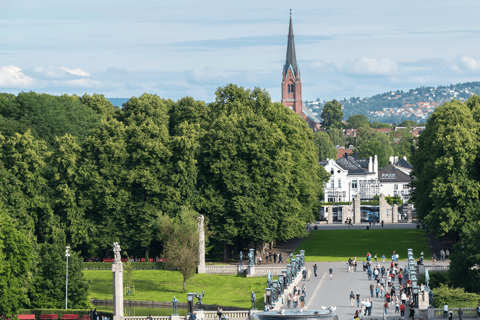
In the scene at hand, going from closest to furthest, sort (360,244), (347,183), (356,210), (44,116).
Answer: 1. (360,244)
2. (44,116)
3. (356,210)
4. (347,183)

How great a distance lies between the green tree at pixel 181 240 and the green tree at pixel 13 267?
13.9m

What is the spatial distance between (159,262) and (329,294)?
20.3 metres

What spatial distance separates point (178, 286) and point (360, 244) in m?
28.2

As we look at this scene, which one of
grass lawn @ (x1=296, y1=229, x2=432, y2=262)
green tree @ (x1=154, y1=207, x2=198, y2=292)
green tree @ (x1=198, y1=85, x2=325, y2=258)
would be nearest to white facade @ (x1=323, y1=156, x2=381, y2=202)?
grass lawn @ (x1=296, y1=229, x2=432, y2=262)

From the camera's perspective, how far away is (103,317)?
51250mm

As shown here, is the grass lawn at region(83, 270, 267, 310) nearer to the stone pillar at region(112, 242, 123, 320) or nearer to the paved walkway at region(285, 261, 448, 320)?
the paved walkway at region(285, 261, 448, 320)

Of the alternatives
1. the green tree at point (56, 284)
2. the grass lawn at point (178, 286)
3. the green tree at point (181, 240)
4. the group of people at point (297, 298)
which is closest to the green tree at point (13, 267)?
the green tree at point (56, 284)

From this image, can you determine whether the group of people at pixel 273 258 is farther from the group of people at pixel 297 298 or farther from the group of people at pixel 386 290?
the group of people at pixel 297 298

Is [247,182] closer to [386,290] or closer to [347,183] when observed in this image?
[386,290]

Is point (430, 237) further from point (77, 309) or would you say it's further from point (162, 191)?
point (77, 309)

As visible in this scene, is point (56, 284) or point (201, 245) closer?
point (56, 284)

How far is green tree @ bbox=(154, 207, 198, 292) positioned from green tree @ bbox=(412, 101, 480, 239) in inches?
892

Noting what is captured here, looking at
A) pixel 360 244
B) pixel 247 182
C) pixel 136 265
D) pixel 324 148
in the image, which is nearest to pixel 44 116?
pixel 136 265

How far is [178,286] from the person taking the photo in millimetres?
68000
